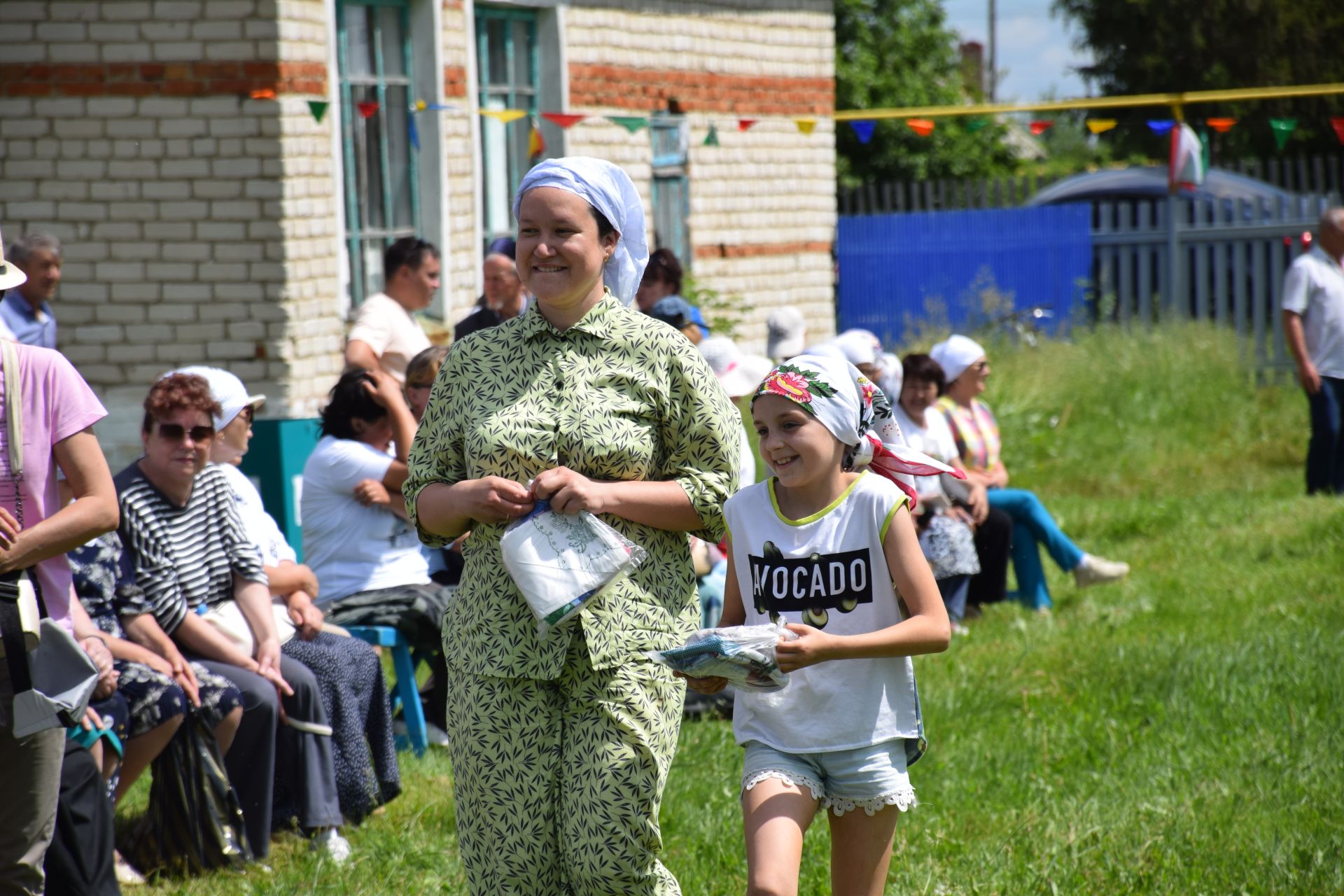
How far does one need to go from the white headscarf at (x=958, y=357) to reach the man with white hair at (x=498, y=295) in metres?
2.29

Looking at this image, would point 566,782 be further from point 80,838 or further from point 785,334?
point 785,334

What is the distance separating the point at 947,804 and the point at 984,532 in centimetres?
328

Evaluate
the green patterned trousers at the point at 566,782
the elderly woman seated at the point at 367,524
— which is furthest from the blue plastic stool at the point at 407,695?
the green patterned trousers at the point at 566,782

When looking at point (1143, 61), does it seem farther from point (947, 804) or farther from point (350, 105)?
point (947, 804)

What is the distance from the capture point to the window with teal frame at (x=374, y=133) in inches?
404

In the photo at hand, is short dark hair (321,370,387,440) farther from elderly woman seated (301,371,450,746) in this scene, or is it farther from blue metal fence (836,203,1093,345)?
blue metal fence (836,203,1093,345)

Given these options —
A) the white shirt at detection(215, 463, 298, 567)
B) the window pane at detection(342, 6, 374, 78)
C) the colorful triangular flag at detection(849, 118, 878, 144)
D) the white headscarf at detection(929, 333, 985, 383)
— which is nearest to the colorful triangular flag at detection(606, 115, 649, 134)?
the window pane at detection(342, 6, 374, 78)

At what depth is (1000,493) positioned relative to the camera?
8.52 m

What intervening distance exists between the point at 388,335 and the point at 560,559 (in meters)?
4.99

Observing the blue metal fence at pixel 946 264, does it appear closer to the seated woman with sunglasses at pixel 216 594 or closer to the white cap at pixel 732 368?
the white cap at pixel 732 368

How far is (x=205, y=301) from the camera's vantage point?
954cm

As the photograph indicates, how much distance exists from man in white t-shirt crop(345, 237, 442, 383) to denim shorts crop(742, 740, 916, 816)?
484 cm

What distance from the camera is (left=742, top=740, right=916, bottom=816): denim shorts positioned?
335cm

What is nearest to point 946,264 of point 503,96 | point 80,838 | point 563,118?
point 503,96
